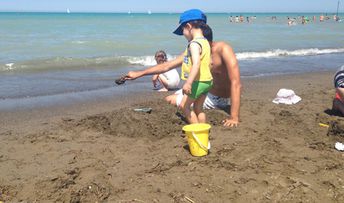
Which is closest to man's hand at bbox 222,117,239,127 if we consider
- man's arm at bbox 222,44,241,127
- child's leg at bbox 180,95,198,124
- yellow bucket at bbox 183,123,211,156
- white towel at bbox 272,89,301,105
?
man's arm at bbox 222,44,241,127

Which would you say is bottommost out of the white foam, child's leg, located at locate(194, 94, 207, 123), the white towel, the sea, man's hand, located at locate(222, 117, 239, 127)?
the white foam

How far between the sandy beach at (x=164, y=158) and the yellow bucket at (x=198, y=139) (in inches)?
3.0

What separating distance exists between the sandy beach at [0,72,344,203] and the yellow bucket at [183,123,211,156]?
0.25 feet

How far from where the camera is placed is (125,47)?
55.9ft

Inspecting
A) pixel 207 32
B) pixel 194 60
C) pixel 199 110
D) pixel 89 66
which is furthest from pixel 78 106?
pixel 89 66

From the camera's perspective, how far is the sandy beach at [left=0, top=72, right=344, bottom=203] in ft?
10.2

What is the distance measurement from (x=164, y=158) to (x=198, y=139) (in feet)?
1.36

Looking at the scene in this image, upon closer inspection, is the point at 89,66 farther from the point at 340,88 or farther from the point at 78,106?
the point at 340,88

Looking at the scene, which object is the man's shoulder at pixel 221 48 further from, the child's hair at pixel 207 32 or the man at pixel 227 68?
the child's hair at pixel 207 32

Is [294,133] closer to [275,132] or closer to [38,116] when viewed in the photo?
[275,132]

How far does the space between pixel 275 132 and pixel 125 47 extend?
13.2m

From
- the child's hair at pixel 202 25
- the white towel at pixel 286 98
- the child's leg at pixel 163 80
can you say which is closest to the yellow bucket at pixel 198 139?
the child's hair at pixel 202 25

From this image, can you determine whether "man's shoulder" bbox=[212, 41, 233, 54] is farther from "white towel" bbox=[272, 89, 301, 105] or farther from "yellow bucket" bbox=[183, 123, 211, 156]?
"white towel" bbox=[272, 89, 301, 105]

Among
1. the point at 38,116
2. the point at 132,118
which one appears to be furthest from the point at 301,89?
the point at 38,116
